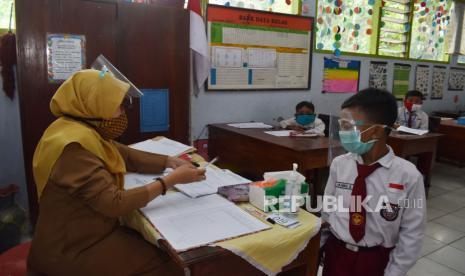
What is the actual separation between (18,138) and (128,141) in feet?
3.24

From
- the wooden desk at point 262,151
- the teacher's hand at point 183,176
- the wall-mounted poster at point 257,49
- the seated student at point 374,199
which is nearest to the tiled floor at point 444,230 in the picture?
the wooden desk at point 262,151

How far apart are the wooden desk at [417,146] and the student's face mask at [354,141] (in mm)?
2327

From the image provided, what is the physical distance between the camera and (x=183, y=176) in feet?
4.64

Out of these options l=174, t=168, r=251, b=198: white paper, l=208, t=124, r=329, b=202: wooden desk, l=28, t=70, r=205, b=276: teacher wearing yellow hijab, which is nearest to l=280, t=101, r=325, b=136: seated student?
l=208, t=124, r=329, b=202: wooden desk

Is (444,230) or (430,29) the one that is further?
(430,29)

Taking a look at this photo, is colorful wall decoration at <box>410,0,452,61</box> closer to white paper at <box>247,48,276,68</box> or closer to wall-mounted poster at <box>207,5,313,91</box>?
wall-mounted poster at <box>207,5,313,91</box>

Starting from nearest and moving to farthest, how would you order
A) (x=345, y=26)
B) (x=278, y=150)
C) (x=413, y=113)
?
(x=278, y=150) → (x=413, y=113) → (x=345, y=26)

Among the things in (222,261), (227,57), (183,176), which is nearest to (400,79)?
(227,57)

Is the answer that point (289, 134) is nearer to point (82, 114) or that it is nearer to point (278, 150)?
point (278, 150)

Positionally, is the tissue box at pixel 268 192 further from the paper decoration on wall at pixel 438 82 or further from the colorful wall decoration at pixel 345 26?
the paper decoration on wall at pixel 438 82

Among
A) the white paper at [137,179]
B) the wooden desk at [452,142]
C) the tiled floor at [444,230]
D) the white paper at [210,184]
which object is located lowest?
the tiled floor at [444,230]

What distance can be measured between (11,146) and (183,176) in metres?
2.22

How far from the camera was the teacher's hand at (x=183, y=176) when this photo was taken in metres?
1.37

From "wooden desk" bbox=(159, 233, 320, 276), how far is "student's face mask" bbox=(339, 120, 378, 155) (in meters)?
0.38
